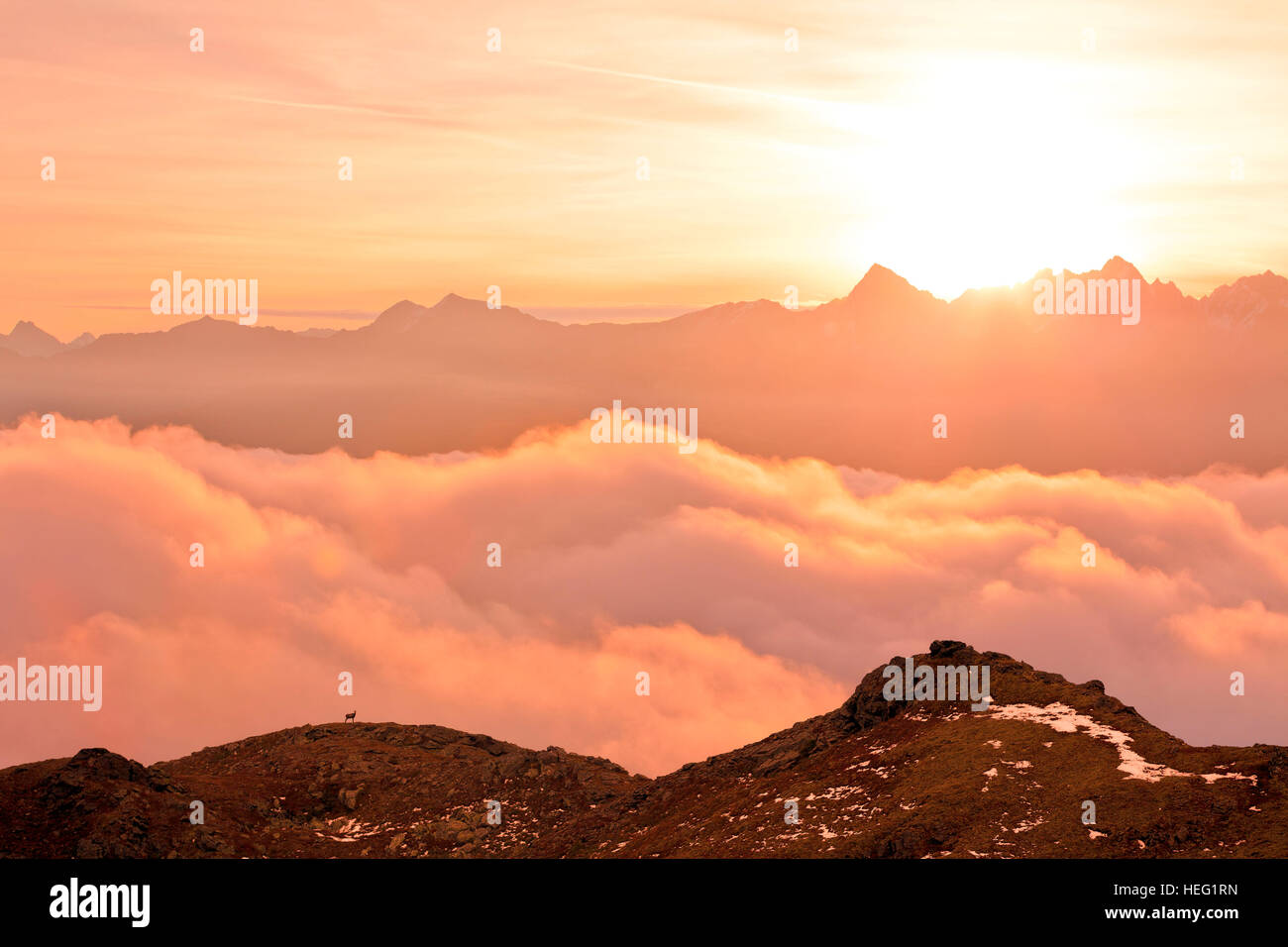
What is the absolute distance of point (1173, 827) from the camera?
55.4 metres

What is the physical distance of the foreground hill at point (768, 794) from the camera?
5809 cm

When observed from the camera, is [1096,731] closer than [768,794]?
Yes

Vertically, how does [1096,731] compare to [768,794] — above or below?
above

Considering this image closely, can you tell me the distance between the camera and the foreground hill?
5809cm

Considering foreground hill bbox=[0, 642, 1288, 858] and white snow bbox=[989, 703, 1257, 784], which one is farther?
white snow bbox=[989, 703, 1257, 784]

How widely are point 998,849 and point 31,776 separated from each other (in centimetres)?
6666

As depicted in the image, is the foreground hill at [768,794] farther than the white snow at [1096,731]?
No

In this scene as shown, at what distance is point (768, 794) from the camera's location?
73500mm

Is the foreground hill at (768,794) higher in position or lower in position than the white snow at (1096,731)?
lower

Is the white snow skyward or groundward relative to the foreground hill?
skyward
